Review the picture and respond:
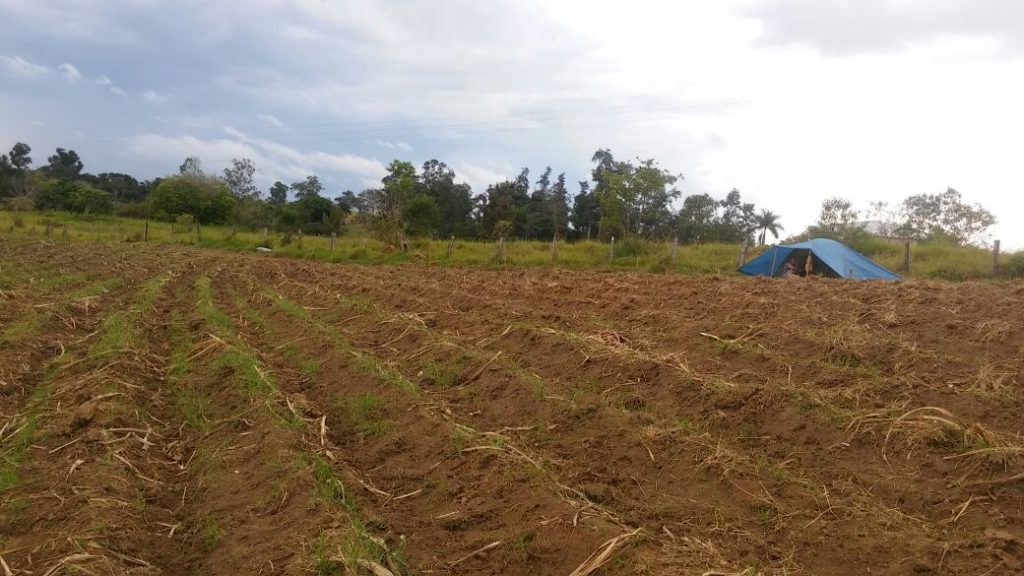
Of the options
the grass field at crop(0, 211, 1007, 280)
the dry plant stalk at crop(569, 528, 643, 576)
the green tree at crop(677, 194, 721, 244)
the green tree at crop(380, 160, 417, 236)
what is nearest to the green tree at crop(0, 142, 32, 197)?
the grass field at crop(0, 211, 1007, 280)

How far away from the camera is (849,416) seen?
568 cm

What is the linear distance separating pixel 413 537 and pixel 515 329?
17.5 ft

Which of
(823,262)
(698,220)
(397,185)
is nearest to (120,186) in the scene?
(397,185)

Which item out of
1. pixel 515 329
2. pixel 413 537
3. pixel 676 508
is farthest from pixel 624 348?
pixel 413 537

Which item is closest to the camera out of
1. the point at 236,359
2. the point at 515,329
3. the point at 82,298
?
the point at 236,359

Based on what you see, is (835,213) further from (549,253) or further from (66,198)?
(66,198)

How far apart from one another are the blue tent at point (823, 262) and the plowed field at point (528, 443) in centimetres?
986

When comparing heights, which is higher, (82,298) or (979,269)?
(979,269)

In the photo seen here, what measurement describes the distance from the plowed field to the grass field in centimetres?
1270

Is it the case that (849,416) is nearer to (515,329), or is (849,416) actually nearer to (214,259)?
(515,329)

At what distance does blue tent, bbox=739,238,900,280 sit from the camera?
2019cm

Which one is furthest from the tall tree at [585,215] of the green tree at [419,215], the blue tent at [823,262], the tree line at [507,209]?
the blue tent at [823,262]

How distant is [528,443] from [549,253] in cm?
2142

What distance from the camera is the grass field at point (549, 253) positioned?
22234 millimetres
